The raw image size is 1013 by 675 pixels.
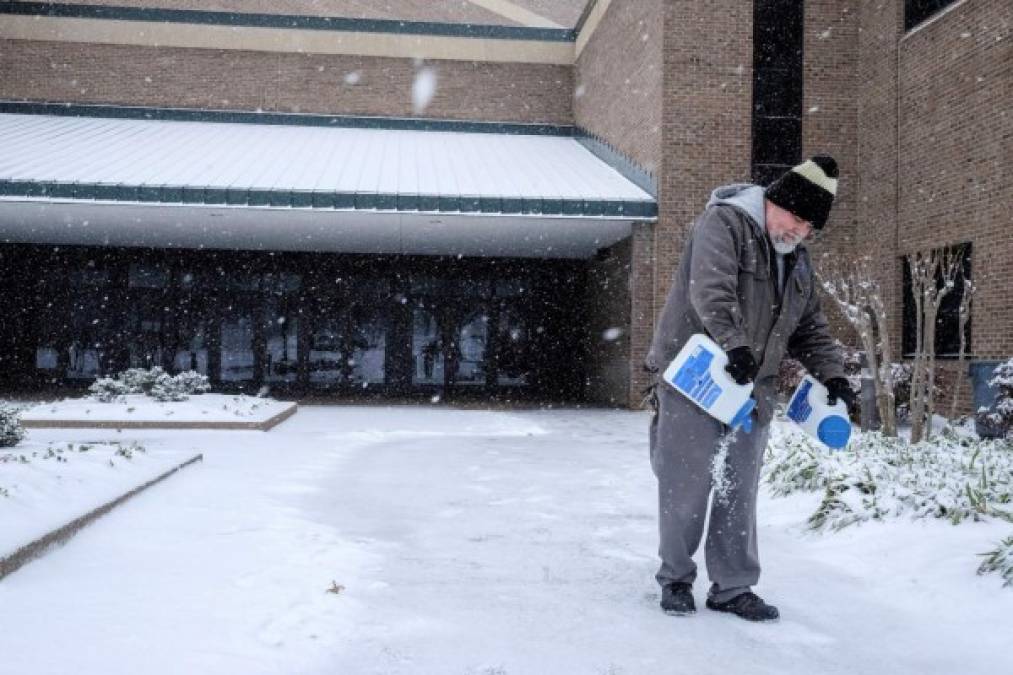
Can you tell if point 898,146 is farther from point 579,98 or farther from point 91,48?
point 91,48

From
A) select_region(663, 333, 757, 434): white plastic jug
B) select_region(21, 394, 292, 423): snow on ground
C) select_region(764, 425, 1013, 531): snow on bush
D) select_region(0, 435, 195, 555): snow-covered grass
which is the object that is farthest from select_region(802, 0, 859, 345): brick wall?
select_region(663, 333, 757, 434): white plastic jug

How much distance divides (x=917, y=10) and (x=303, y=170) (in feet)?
34.5

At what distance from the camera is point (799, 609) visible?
11.9 feet

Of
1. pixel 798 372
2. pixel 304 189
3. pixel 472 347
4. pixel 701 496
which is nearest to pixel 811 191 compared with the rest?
pixel 701 496

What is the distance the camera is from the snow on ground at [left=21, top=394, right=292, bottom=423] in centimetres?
1036

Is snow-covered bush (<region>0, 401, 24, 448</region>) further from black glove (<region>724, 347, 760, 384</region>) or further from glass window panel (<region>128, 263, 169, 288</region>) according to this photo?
glass window panel (<region>128, 263, 169, 288</region>)

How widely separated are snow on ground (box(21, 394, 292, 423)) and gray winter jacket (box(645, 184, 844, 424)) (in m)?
8.01

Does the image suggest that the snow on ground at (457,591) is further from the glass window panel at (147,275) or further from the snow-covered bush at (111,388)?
the glass window panel at (147,275)

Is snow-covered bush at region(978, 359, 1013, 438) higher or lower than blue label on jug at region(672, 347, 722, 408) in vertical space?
lower

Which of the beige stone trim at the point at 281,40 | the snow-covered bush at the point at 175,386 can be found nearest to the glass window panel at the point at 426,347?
the beige stone trim at the point at 281,40

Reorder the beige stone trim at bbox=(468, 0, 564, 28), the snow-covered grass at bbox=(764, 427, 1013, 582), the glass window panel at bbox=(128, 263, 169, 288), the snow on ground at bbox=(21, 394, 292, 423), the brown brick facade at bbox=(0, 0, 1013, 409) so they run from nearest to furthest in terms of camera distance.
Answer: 1. the snow-covered grass at bbox=(764, 427, 1013, 582)
2. the snow on ground at bbox=(21, 394, 292, 423)
3. the brown brick facade at bbox=(0, 0, 1013, 409)
4. the glass window panel at bbox=(128, 263, 169, 288)
5. the beige stone trim at bbox=(468, 0, 564, 28)

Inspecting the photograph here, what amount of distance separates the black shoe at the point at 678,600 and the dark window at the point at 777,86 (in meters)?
12.5

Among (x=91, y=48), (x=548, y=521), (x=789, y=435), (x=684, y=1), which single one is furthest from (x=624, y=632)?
(x=91, y=48)

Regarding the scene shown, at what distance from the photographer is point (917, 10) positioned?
1330cm
